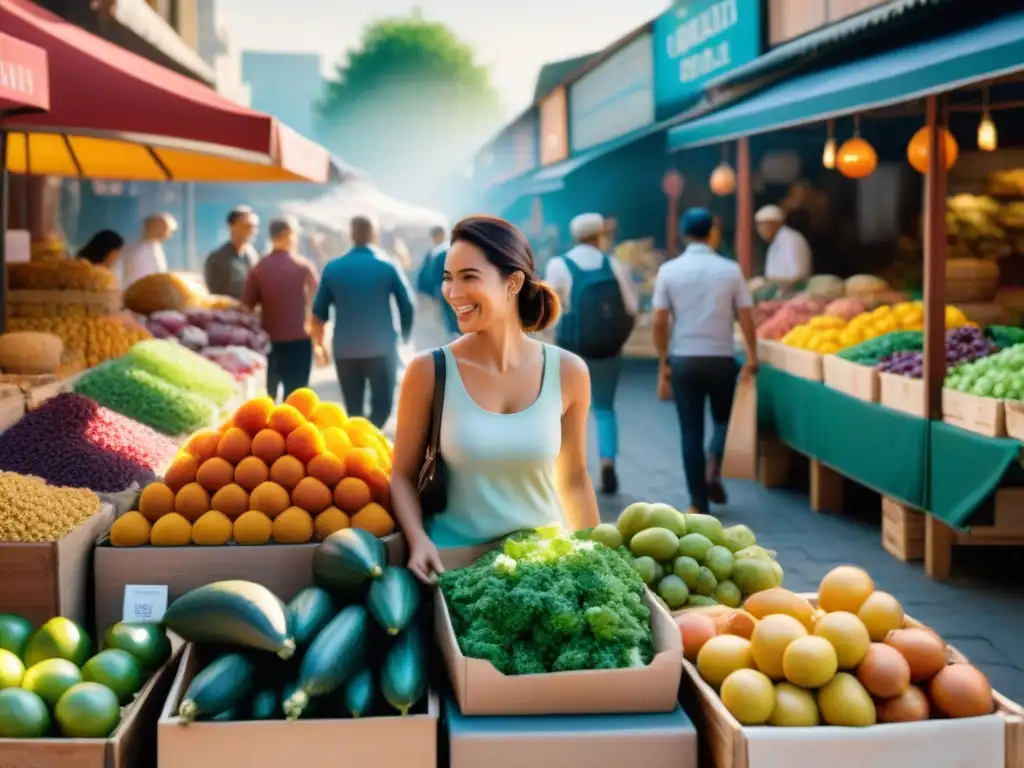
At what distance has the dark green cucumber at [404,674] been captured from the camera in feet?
9.10

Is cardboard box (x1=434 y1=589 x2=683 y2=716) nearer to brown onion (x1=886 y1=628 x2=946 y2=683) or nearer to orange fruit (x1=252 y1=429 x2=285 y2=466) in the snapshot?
brown onion (x1=886 y1=628 x2=946 y2=683)

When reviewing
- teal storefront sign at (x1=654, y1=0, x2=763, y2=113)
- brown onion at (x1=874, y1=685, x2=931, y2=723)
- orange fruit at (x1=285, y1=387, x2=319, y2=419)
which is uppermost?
teal storefront sign at (x1=654, y1=0, x2=763, y2=113)

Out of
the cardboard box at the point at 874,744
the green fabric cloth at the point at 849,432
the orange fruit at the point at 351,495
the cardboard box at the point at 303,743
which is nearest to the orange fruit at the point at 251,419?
the orange fruit at the point at 351,495

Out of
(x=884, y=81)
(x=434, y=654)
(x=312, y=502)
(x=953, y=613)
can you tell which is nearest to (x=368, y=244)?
(x=884, y=81)

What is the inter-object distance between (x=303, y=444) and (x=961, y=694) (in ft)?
7.00

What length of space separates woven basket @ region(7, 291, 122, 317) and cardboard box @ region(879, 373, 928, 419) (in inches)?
199

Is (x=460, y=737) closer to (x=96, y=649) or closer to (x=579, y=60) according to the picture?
(x=96, y=649)

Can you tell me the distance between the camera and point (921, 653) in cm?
289

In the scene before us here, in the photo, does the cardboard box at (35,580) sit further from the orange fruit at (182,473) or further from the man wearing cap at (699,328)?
the man wearing cap at (699,328)

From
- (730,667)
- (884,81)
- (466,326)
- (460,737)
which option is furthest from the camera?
(884,81)

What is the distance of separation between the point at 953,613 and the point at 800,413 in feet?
11.0

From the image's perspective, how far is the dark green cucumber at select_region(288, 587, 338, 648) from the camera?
302cm

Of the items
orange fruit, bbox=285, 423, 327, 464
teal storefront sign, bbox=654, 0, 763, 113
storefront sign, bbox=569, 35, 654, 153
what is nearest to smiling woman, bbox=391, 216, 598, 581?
orange fruit, bbox=285, 423, 327, 464

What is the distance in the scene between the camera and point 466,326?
343 cm
